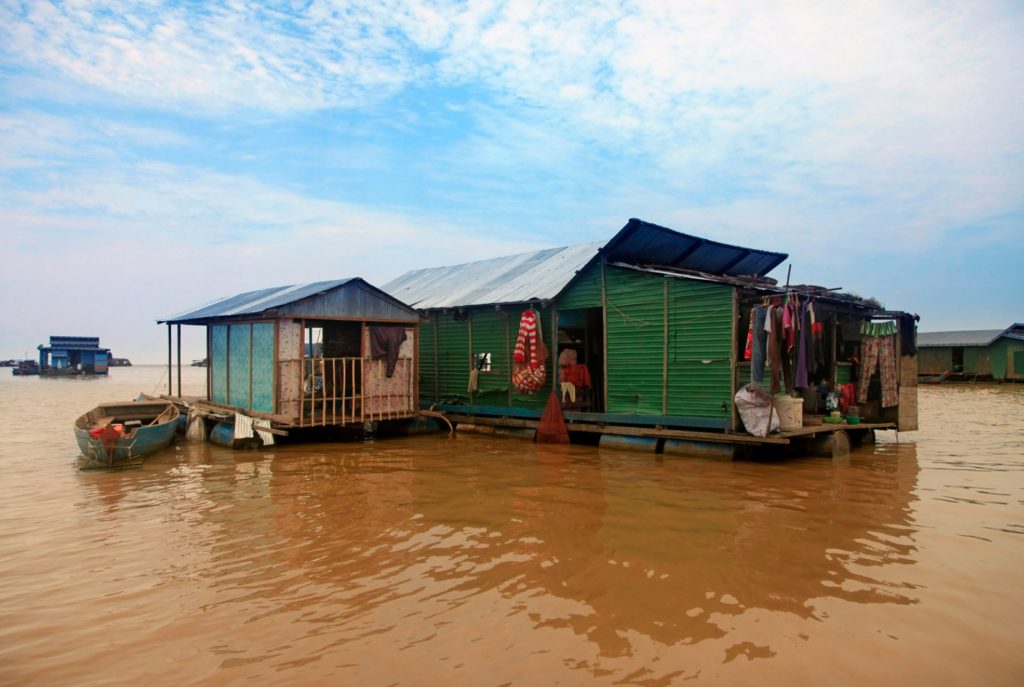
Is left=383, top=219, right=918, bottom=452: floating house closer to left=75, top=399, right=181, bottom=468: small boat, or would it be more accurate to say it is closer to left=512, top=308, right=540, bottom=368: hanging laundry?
left=512, top=308, right=540, bottom=368: hanging laundry

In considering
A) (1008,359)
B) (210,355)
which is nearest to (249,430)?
(210,355)

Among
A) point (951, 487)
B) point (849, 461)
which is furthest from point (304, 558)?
point (849, 461)

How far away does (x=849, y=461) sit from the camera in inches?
463

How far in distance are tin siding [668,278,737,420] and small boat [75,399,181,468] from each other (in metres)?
10.6

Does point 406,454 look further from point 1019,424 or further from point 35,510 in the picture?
point 1019,424

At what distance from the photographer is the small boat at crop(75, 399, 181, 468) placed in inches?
453

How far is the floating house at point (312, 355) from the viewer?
1364cm

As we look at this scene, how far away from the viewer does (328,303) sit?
14.0 metres

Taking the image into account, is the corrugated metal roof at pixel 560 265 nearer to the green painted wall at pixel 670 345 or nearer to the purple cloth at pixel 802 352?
the green painted wall at pixel 670 345

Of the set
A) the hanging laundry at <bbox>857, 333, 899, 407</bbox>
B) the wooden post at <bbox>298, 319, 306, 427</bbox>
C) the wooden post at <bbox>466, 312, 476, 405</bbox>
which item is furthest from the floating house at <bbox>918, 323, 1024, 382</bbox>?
the wooden post at <bbox>298, 319, 306, 427</bbox>

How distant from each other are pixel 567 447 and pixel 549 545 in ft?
23.3

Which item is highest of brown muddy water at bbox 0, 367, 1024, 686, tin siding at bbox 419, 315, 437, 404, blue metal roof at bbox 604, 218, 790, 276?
blue metal roof at bbox 604, 218, 790, 276

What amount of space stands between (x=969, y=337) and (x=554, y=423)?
35681 mm

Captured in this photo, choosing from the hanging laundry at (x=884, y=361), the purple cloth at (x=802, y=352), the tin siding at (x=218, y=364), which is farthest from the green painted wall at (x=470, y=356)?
the hanging laundry at (x=884, y=361)
